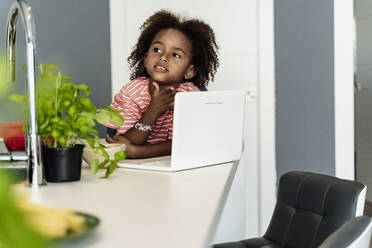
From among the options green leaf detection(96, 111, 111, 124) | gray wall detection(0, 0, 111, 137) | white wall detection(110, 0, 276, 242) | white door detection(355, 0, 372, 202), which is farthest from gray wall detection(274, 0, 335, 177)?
green leaf detection(96, 111, 111, 124)

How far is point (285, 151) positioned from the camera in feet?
9.64

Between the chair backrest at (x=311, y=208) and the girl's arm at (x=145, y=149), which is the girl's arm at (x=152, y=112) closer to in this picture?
the girl's arm at (x=145, y=149)

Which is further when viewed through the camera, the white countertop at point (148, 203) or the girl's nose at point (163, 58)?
the girl's nose at point (163, 58)

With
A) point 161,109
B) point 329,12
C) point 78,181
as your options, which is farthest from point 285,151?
point 78,181

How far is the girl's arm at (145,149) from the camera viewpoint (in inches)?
62.7

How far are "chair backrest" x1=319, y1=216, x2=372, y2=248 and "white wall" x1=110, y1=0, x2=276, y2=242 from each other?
2.04 m

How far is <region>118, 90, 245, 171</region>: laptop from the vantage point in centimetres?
135

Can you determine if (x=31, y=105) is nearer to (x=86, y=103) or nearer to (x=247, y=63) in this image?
(x=86, y=103)

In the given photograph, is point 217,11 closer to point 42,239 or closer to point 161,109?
point 161,109

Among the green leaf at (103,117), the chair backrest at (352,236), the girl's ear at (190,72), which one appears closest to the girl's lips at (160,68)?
the girl's ear at (190,72)

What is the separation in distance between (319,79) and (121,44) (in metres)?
1.20

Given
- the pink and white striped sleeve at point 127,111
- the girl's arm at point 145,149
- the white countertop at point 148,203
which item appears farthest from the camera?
the pink and white striped sleeve at point 127,111

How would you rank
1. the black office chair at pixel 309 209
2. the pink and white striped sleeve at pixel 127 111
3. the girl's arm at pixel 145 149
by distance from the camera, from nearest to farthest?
the black office chair at pixel 309 209 < the girl's arm at pixel 145 149 < the pink and white striped sleeve at pixel 127 111

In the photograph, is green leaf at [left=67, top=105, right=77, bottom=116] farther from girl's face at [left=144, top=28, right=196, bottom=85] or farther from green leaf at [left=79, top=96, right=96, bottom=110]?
girl's face at [left=144, top=28, right=196, bottom=85]
